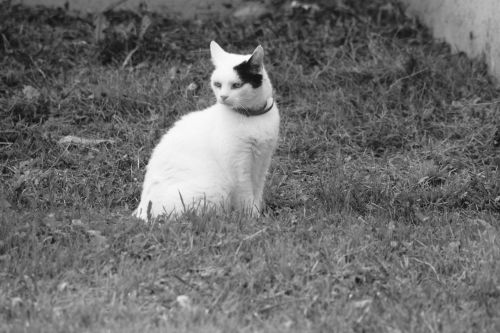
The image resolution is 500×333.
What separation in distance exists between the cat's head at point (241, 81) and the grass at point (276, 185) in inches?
31.4

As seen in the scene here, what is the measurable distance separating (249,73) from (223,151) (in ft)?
1.78

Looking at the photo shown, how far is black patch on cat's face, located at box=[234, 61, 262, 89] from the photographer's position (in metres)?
4.86

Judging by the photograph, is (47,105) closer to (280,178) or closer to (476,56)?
(280,178)

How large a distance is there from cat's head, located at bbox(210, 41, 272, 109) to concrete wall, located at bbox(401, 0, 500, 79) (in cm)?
299

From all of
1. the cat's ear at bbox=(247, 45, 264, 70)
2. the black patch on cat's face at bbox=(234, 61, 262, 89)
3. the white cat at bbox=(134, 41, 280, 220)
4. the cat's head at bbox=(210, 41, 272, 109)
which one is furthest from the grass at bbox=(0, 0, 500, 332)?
the cat's ear at bbox=(247, 45, 264, 70)

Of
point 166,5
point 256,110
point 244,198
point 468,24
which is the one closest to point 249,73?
point 256,110

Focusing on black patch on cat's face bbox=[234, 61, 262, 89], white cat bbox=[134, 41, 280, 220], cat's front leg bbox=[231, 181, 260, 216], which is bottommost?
cat's front leg bbox=[231, 181, 260, 216]

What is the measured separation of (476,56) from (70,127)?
3941 mm

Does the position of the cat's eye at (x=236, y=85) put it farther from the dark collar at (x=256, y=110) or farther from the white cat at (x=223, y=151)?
the dark collar at (x=256, y=110)

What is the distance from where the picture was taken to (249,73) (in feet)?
16.0

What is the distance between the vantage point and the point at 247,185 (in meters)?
4.99

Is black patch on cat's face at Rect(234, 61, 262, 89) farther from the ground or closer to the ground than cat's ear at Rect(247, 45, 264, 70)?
closer to the ground

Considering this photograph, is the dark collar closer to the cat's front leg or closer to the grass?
the cat's front leg

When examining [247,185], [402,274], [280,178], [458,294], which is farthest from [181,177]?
[458,294]
